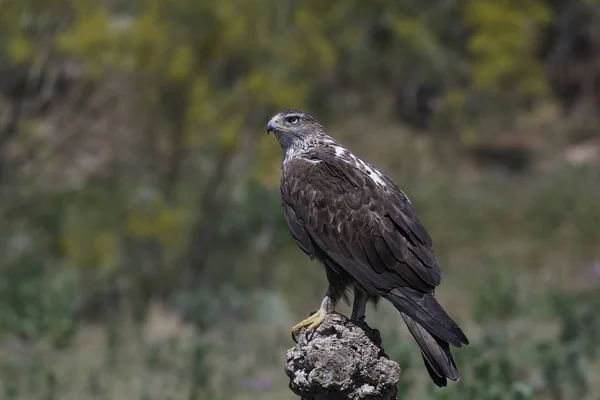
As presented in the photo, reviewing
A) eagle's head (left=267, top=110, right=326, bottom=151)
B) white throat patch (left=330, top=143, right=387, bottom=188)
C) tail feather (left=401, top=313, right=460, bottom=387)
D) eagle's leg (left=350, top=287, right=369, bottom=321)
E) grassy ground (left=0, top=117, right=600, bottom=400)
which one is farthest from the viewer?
grassy ground (left=0, top=117, right=600, bottom=400)

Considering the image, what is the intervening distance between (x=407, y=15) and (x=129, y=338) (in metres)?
14.6

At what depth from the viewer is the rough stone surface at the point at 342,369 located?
3920 mm

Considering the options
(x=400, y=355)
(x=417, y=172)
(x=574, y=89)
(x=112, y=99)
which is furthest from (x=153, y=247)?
(x=574, y=89)

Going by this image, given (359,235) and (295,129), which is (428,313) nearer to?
(359,235)

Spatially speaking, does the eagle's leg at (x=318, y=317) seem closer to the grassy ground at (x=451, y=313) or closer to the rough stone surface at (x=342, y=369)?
the rough stone surface at (x=342, y=369)

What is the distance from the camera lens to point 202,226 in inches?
528

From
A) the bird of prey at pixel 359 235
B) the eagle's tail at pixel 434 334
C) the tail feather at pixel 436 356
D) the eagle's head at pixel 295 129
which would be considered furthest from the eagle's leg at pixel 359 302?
the eagle's head at pixel 295 129

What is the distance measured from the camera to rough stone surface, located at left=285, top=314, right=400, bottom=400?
154 inches

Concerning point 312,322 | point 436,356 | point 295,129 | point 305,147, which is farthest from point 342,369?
point 295,129

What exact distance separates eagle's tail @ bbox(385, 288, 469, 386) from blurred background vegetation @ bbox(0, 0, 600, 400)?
146 cm

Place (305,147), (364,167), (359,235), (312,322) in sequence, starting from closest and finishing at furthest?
1. (312,322)
2. (359,235)
3. (364,167)
4. (305,147)

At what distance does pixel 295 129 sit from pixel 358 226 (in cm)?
85

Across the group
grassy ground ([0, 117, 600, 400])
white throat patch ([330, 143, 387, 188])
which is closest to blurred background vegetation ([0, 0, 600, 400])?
grassy ground ([0, 117, 600, 400])

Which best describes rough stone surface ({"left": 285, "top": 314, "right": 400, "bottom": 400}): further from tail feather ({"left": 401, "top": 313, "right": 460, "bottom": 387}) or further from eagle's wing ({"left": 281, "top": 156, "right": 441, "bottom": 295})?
eagle's wing ({"left": 281, "top": 156, "right": 441, "bottom": 295})
